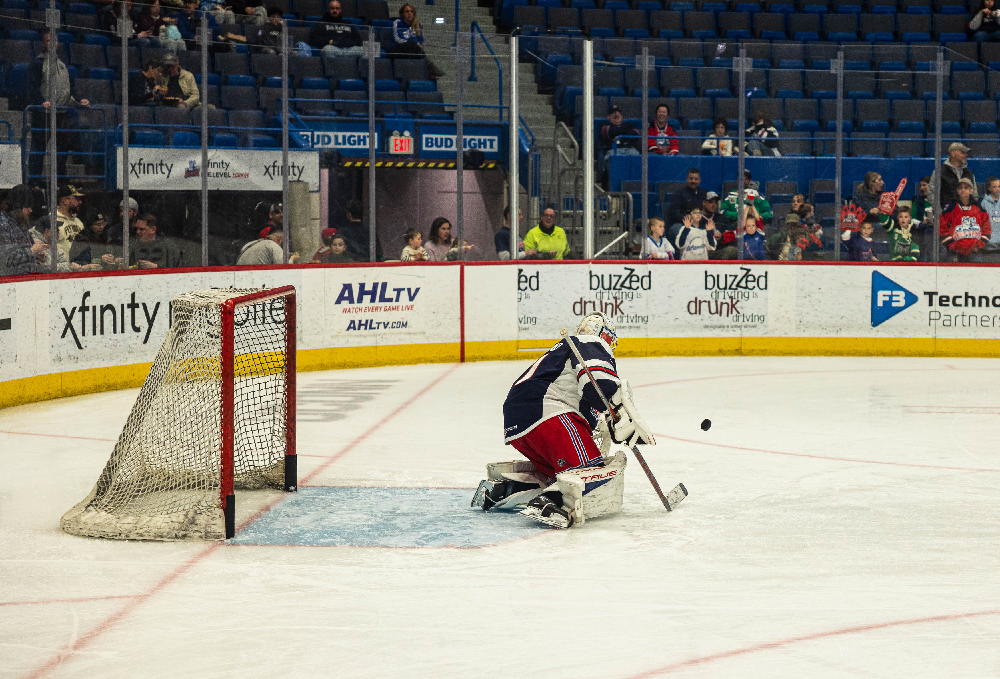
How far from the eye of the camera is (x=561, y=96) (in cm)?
1288

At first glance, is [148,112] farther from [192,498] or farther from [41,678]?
[41,678]

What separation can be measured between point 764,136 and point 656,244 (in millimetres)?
1669

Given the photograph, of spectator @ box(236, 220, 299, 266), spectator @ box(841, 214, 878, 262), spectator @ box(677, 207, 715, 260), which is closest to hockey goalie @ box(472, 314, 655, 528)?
spectator @ box(236, 220, 299, 266)

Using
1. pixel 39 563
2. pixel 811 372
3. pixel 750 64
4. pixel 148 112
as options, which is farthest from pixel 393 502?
pixel 750 64

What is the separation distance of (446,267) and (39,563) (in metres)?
8.00

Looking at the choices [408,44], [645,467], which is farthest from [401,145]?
[645,467]

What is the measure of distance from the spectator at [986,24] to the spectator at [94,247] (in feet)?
41.0

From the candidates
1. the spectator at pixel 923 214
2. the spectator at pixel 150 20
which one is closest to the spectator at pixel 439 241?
the spectator at pixel 150 20

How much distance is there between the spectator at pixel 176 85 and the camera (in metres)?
10.8

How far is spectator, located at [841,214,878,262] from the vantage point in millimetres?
13109

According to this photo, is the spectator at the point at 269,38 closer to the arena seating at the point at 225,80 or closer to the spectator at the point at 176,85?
the arena seating at the point at 225,80

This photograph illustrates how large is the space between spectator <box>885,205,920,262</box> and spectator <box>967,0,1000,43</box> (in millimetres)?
5135

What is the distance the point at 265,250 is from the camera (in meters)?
11.5

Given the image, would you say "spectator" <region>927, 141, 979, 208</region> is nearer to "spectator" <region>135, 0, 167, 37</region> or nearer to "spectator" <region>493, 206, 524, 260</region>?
"spectator" <region>493, 206, 524, 260</region>
